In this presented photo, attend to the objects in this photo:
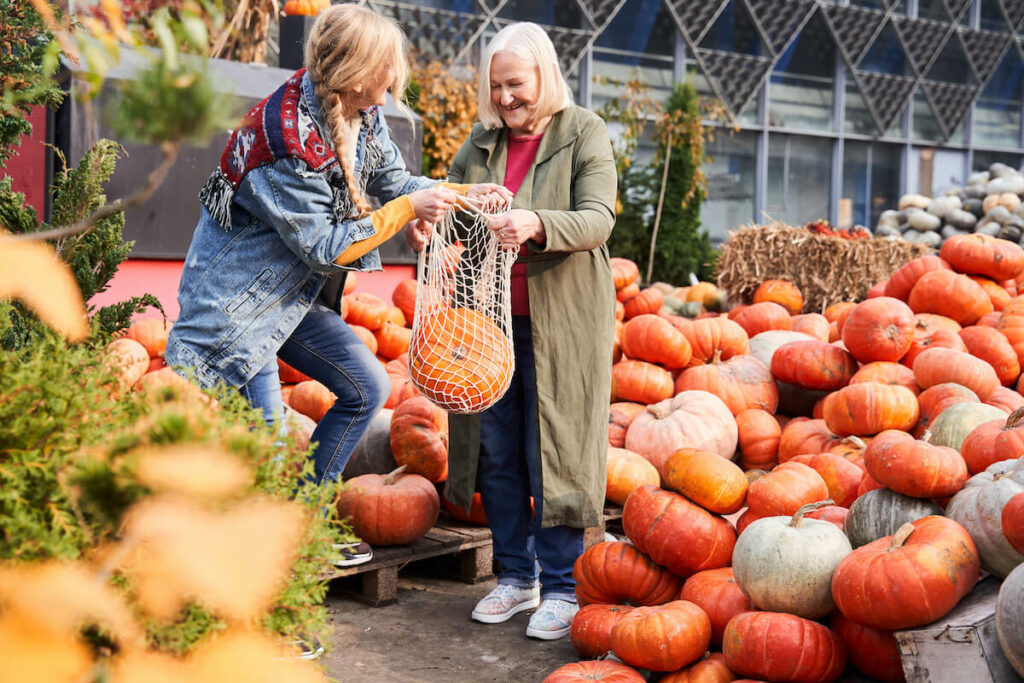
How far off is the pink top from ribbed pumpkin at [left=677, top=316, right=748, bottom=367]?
208cm

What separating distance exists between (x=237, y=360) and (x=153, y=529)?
171 cm

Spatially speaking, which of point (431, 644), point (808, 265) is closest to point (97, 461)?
point (431, 644)

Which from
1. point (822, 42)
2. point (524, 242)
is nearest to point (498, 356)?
point (524, 242)

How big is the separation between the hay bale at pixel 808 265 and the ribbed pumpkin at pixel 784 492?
3.61 m

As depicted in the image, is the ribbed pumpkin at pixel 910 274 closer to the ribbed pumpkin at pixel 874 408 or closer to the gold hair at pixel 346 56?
the ribbed pumpkin at pixel 874 408

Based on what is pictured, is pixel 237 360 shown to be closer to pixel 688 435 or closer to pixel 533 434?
pixel 533 434

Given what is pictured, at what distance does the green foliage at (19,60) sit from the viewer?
6.34 feet

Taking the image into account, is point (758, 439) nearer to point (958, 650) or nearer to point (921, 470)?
point (921, 470)

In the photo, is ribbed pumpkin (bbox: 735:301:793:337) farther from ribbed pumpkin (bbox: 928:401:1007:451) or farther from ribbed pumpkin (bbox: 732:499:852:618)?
ribbed pumpkin (bbox: 732:499:852:618)

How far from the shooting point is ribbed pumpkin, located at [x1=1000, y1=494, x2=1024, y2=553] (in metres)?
2.10

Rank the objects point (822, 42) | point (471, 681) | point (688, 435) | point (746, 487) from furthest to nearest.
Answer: point (822, 42)
point (688, 435)
point (746, 487)
point (471, 681)

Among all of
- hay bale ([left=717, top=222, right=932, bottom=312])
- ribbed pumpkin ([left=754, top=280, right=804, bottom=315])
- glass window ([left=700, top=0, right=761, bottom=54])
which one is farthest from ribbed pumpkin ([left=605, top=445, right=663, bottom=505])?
glass window ([left=700, top=0, right=761, bottom=54])

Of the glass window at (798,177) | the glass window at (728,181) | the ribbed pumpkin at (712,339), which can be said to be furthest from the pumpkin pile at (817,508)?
the glass window at (798,177)

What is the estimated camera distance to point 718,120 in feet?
42.4
